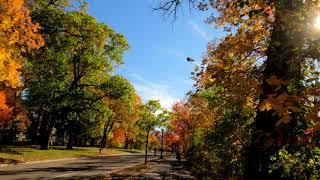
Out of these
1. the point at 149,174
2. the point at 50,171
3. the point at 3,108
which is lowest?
the point at 149,174

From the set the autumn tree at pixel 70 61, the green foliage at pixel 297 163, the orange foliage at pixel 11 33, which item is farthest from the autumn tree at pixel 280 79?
the autumn tree at pixel 70 61

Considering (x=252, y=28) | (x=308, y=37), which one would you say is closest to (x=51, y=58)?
(x=252, y=28)

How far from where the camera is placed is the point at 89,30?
34438 mm

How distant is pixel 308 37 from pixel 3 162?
2417 cm

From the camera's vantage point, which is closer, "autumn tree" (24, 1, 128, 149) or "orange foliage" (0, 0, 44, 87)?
"orange foliage" (0, 0, 44, 87)

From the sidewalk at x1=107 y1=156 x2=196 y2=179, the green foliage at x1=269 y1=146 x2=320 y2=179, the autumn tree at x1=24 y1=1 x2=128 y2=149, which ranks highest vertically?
the autumn tree at x1=24 y1=1 x2=128 y2=149

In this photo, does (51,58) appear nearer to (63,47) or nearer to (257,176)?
(63,47)

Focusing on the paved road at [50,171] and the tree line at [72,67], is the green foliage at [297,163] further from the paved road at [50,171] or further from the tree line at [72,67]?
the tree line at [72,67]

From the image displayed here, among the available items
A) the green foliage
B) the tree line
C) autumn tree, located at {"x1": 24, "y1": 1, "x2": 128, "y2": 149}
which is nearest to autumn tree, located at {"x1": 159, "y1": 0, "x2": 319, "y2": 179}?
the green foliage

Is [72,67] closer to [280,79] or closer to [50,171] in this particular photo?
[50,171]

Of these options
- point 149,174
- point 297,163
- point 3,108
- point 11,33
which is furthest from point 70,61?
point 297,163

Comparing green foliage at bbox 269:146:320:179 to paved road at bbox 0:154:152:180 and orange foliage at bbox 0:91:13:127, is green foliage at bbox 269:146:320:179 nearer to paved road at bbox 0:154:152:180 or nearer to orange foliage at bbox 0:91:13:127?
paved road at bbox 0:154:152:180

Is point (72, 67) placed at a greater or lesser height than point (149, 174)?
greater

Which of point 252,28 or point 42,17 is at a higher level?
point 42,17
